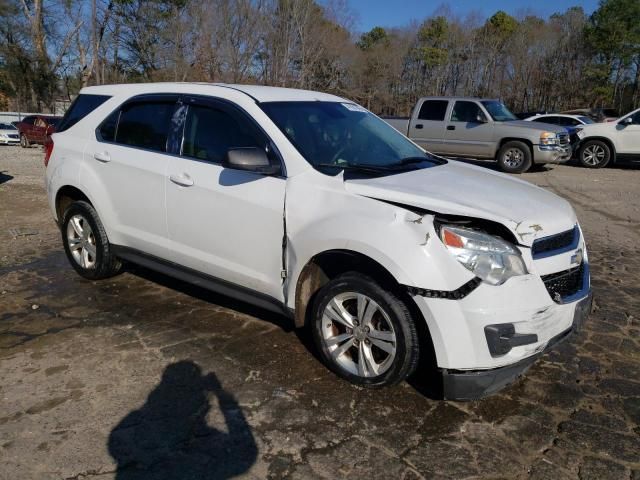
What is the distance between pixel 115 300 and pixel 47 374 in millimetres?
1282

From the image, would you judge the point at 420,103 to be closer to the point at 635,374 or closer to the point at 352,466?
Result: the point at 635,374

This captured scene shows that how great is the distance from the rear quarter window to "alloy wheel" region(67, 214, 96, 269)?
2.87 feet

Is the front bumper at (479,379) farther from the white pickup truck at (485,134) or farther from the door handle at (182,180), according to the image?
the white pickup truck at (485,134)

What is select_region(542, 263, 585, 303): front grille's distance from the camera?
114 inches

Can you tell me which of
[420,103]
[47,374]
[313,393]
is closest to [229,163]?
[313,393]

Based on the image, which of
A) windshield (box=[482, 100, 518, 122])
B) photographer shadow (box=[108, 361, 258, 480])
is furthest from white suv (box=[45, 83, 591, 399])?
windshield (box=[482, 100, 518, 122])

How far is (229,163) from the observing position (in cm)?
329

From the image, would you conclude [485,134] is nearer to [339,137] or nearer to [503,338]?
[339,137]

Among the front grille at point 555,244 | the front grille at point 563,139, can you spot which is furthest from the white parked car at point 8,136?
the front grille at point 555,244

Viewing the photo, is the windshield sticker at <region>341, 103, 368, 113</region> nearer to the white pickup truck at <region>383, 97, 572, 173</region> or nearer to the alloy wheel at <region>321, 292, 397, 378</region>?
the alloy wheel at <region>321, 292, 397, 378</region>

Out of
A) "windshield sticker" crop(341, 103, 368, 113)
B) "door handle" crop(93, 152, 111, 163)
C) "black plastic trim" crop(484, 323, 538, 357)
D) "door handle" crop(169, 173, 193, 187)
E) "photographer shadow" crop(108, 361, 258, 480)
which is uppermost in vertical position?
"windshield sticker" crop(341, 103, 368, 113)

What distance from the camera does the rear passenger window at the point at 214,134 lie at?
3.66 meters

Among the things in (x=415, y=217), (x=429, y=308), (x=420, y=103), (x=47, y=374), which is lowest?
(x=47, y=374)

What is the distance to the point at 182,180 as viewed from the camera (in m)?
3.84
